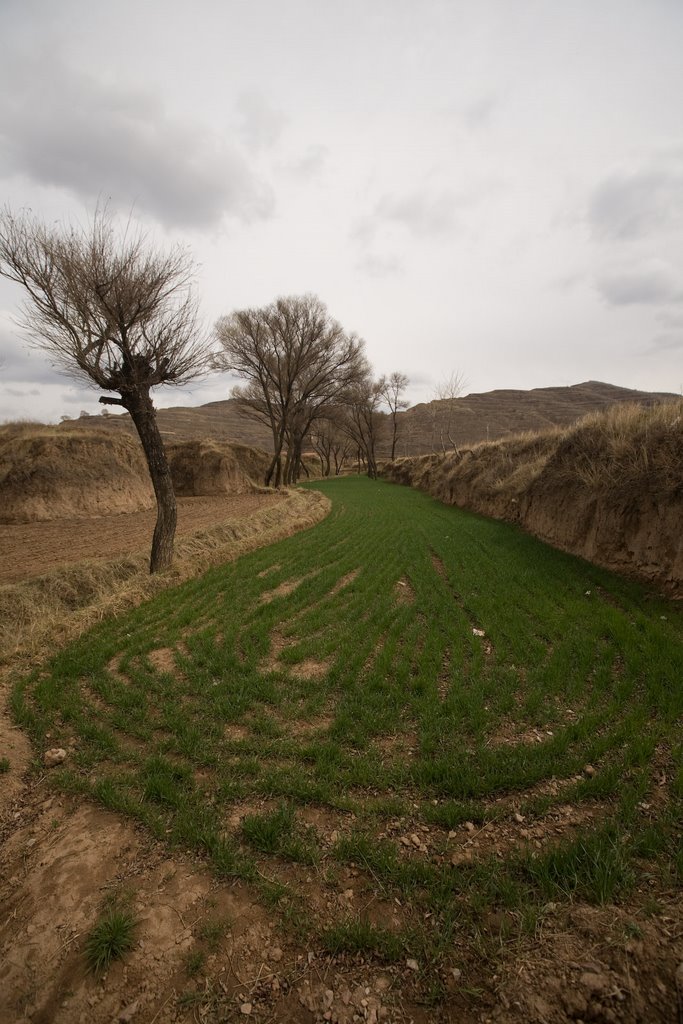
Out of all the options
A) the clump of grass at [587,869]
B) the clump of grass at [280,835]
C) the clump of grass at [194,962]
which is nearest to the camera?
the clump of grass at [194,962]

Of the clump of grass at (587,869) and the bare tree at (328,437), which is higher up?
the bare tree at (328,437)

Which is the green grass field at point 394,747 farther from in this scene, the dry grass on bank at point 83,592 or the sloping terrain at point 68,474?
the sloping terrain at point 68,474

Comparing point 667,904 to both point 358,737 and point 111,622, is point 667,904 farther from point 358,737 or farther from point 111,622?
point 111,622

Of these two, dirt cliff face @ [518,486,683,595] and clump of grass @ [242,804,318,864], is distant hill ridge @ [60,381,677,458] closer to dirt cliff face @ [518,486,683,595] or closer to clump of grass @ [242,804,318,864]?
dirt cliff face @ [518,486,683,595]

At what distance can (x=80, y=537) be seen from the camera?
13.4 meters

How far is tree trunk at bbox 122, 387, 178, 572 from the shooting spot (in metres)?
9.66

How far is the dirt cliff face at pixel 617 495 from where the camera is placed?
9.72 m

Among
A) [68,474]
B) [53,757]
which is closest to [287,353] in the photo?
[68,474]

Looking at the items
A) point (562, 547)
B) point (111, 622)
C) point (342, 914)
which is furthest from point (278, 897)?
point (562, 547)

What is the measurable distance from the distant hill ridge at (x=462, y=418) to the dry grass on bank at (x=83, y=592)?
161ft

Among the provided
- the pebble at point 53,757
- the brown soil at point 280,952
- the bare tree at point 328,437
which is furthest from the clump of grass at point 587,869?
the bare tree at point 328,437

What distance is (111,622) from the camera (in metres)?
7.77

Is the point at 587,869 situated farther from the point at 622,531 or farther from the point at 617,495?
the point at 617,495

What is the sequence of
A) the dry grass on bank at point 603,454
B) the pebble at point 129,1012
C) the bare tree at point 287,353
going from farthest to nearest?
the bare tree at point 287,353, the dry grass on bank at point 603,454, the pebble at point 129,1012
